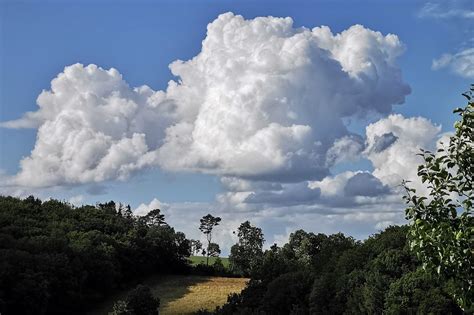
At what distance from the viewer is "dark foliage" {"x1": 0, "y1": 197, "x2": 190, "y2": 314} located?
264 feet

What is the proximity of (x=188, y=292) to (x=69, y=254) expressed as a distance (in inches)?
858

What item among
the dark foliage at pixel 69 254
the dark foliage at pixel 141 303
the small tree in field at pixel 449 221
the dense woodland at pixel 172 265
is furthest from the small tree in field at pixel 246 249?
the small tree in field at pixel 449 221

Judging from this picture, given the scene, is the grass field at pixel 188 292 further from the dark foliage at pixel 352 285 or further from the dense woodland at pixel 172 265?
the dark foliage at pixel 352 285

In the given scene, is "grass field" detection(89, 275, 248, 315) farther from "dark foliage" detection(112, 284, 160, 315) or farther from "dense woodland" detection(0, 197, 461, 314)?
"dark foliage" detection(112, 284, 160, 315)

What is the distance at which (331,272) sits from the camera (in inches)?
2494

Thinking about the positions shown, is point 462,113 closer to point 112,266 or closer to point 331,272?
point 331,272

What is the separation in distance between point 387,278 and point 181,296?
173 ft

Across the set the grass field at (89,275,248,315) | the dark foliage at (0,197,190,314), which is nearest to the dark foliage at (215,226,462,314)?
the grass field at (89,275,248,315)

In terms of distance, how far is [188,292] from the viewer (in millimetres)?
102562

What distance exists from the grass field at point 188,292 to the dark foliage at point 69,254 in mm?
3881

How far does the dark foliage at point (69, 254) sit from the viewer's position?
264ft

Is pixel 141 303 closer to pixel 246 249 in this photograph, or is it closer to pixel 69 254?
pixel 69 254

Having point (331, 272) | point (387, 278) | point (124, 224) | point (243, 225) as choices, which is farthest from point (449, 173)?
point (243, 225)

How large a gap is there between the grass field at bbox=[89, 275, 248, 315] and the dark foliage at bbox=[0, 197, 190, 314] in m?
3.88
